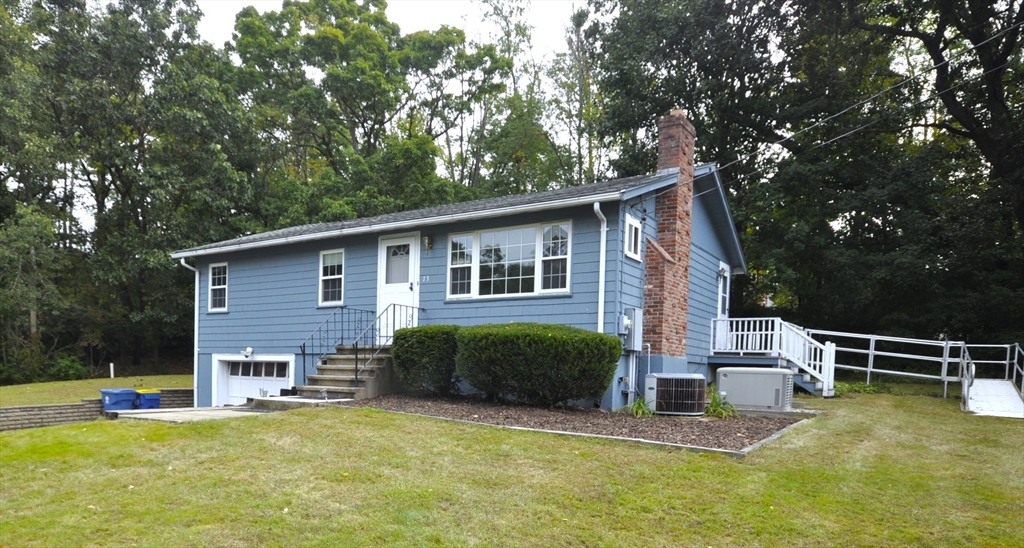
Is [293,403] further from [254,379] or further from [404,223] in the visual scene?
[254,379]

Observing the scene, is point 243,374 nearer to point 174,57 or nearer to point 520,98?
point 174,57

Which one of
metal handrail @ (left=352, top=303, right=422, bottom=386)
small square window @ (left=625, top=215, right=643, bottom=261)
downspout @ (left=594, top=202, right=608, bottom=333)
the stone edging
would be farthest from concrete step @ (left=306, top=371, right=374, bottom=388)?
small square window @ (left=625, top=215, right=643, bottom=261)

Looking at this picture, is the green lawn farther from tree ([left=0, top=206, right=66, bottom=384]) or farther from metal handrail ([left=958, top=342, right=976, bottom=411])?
tree ([left=0, top=206, right=66, bottom=384])

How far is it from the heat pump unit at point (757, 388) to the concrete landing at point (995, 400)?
11.8ft

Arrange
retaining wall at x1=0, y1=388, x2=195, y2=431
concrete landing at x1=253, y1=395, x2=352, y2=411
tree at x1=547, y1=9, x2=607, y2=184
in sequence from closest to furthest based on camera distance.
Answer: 1. concrete landing at x1=253, y1=395, x2=352, y2=411
2. retaining wall at x1=0, y1=388, x2=195, y2=431
3. tree at x1=547, y1=9, x2=607, y2=184

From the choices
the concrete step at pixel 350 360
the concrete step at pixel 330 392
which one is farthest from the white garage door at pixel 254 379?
the concrete step at pixel 330 392

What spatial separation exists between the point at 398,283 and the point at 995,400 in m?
11.5

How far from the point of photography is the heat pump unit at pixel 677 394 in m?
9.57

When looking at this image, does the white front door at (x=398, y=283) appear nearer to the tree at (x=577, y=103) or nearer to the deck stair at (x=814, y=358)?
the deck stair at (x=814, y=358)

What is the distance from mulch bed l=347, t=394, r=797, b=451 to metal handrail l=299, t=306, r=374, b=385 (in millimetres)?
3121

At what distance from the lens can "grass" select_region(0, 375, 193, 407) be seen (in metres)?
15.6

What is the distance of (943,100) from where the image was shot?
61.8 feet

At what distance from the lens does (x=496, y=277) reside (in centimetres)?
1137

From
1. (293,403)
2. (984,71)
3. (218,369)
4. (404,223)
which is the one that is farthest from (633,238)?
(984,71)
